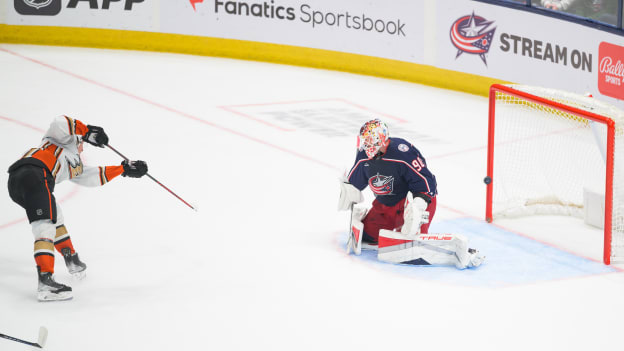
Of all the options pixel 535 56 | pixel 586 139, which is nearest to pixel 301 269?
pixel 586 139

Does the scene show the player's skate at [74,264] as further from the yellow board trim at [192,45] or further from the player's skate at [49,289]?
the yellow board trim at [192,45]

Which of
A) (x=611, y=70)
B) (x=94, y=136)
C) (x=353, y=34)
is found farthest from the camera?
(x=353, y=34)

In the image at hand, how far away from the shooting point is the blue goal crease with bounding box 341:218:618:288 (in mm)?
6312

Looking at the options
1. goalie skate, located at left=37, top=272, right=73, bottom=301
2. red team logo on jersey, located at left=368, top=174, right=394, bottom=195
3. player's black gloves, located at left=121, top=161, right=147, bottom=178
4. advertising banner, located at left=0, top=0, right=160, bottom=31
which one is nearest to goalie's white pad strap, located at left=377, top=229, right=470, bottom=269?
red team logo on jersey, located at left=368, top=174, right=394, bottom=195

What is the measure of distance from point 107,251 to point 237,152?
302 cm

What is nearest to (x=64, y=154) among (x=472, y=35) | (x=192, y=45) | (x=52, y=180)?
(x=52, y=180)

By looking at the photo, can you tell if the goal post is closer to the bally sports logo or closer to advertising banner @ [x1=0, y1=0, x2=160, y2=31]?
the bally sports logo

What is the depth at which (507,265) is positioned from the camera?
659 cm

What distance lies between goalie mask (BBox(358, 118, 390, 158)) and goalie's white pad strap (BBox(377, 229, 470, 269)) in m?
0.62

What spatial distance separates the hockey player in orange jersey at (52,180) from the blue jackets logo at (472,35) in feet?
23.6

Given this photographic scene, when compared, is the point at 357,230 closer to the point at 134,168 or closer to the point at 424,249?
the point at 424,249

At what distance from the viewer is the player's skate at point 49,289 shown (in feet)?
18.6

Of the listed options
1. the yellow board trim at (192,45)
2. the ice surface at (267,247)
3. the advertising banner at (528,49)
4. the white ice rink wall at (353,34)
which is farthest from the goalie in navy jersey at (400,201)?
the yellow board trim at (192,45)

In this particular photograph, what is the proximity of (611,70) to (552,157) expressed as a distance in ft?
6.13
